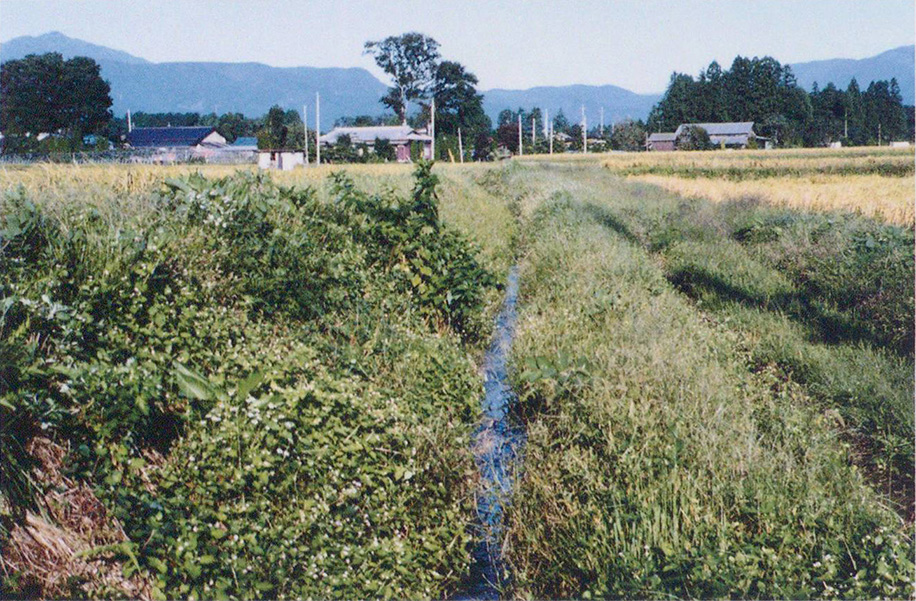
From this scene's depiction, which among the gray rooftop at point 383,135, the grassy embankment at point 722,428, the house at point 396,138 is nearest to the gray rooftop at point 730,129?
the gray rooftop at point 383,135

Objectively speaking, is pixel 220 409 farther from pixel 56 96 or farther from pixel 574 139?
pixel 574 139

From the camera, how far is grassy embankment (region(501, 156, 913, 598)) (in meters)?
3.62

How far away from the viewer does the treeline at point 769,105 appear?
94938 mm

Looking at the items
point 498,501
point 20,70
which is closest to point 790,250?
point 498,501

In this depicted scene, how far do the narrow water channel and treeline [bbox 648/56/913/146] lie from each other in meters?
95.2

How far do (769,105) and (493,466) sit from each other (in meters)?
106

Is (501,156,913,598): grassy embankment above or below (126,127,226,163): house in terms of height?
below

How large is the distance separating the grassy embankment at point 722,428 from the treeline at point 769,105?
9331 cm

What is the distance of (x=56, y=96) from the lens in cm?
5572

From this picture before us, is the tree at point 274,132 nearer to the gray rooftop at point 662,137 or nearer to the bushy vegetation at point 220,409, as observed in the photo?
the gray rooftop at point 662,137

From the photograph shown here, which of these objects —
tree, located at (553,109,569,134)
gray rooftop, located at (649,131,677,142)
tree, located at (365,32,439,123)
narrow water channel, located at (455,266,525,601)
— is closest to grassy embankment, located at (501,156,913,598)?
narrow water channel, located at (455,266,525,601)

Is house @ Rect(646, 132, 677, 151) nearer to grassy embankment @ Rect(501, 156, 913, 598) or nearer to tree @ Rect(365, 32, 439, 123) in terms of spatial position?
tree @ Rect(365, 32, 439, 123)

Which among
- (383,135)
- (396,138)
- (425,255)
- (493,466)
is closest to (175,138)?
(383,135)

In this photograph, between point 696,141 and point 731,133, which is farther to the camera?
point 731,133
